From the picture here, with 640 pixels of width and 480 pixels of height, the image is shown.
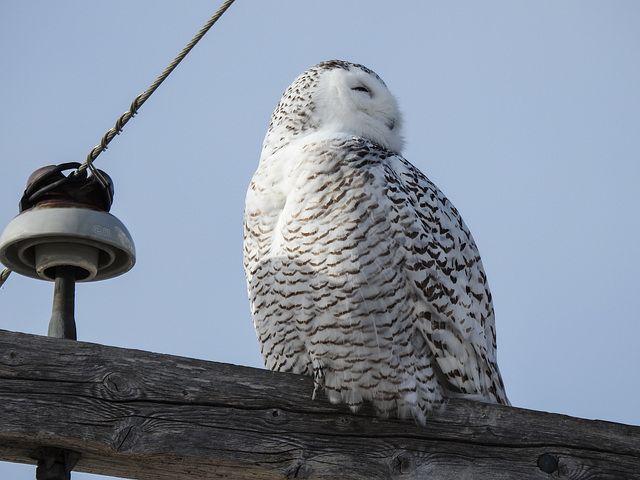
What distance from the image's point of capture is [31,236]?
252cm

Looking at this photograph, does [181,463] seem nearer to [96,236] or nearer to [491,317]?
[96,236]

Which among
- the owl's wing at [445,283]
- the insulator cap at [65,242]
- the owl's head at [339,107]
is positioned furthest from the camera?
the owl's head at [339,107]

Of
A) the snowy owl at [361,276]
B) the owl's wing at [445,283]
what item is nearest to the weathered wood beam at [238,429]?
the snowy owl at [361,276]

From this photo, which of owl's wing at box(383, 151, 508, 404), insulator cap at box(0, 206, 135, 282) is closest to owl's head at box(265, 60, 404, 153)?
owl's wing at box(383, 151, 508, 404)

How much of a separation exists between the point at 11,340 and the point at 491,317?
5.27ft

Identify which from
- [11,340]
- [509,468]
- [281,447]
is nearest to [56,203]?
[11,340]

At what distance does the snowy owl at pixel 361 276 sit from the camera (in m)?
2.58

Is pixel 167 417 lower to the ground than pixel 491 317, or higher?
lower

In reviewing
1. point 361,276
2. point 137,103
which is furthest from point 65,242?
point 361,276

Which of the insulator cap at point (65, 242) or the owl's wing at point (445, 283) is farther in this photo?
the owl's wing at point (445, 283)

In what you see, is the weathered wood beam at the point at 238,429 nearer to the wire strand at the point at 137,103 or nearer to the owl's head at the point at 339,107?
the wire strand at the point at 137,103

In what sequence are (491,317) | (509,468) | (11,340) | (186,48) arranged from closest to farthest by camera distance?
(11,340) → (509,468) → (186,48) → (491,317)

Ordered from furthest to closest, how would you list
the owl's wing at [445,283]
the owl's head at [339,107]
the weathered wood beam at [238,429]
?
the owl's head at [339,107] < the owl's wing at [445,283] < the weathered wood beam at [238,429]


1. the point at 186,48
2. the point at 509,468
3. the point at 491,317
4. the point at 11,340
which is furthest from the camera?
the point at 491,317
